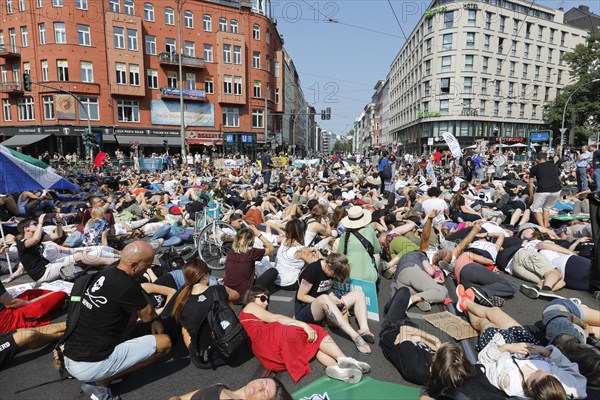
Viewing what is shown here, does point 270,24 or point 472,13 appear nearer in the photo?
point 270,24

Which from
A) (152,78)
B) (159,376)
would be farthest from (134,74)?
(159,376)

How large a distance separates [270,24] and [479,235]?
48.1 m

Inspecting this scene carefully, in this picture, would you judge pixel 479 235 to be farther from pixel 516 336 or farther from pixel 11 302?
pixel 11 302

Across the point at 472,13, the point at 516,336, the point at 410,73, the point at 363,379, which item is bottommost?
the point at 363,379

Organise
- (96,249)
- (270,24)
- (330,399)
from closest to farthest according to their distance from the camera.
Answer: (330,399) < (96,249) < (270,24)

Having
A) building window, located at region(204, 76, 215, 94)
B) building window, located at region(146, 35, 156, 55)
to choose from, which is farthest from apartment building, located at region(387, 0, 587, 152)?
building window, located at region(146, 35, 156, 55)

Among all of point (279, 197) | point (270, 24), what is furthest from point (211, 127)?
point (279, 197)

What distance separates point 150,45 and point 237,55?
31.6 ft

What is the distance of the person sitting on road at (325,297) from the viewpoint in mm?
4235

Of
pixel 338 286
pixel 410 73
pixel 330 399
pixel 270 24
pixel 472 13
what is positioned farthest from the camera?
pixel 410 73

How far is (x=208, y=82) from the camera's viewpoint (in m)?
42.7

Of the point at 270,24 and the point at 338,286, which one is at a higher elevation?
the point at 270,24

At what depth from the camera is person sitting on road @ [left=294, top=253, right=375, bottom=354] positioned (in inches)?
167

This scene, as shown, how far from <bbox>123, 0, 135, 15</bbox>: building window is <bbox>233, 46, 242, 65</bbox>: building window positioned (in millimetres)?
11150
